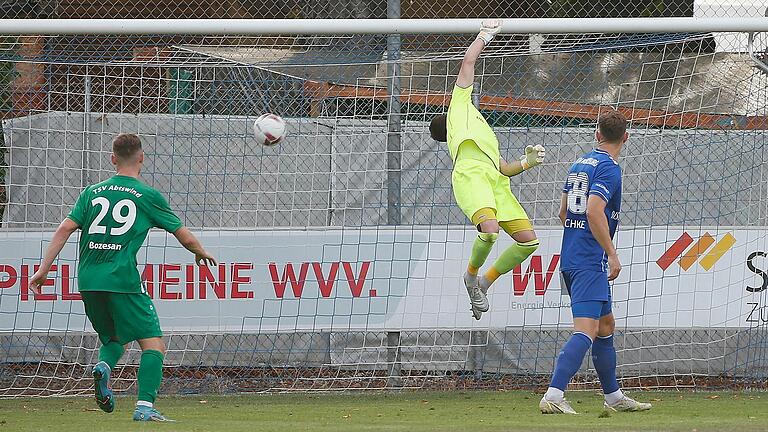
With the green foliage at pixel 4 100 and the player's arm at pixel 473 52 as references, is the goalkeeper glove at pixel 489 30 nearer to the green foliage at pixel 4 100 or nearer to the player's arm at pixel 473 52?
the player's arm at pixel 473 52

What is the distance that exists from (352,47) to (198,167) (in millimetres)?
1712

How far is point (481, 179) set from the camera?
8.25 metres

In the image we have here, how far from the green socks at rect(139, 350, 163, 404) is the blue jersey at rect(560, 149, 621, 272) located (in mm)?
2423

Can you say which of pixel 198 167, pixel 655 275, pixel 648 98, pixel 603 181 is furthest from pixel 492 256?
pixel 603 181

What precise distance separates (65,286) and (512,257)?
3815mm

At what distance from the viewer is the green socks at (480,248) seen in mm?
8211

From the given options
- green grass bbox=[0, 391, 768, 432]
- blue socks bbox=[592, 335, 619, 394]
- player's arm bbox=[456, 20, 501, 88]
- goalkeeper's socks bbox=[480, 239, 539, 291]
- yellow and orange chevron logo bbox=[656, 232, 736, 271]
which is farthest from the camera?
yellow and orange chevron logo bbox=[656, 232, 736, 271]

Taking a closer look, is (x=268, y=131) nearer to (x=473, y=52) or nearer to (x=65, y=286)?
(x=473, y=52)

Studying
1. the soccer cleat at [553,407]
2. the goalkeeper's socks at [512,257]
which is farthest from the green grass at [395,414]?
the goalkeeper's socks at [512,257]

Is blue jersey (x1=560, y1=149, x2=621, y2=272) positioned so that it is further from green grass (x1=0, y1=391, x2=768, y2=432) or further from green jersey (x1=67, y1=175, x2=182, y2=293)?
green jersey (x1=67, y1=175, x2=182, y2=293)

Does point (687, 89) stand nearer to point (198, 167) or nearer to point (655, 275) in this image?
point (655, 275)

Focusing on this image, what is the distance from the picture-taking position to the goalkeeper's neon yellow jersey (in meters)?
8.24

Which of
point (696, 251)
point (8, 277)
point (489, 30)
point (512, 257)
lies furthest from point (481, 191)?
point (8, 277)

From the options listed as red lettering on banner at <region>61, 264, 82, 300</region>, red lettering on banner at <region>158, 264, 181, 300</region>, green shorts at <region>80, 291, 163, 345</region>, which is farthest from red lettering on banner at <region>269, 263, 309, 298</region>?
green shorts at <region>80, 291, 163, 345</region>
